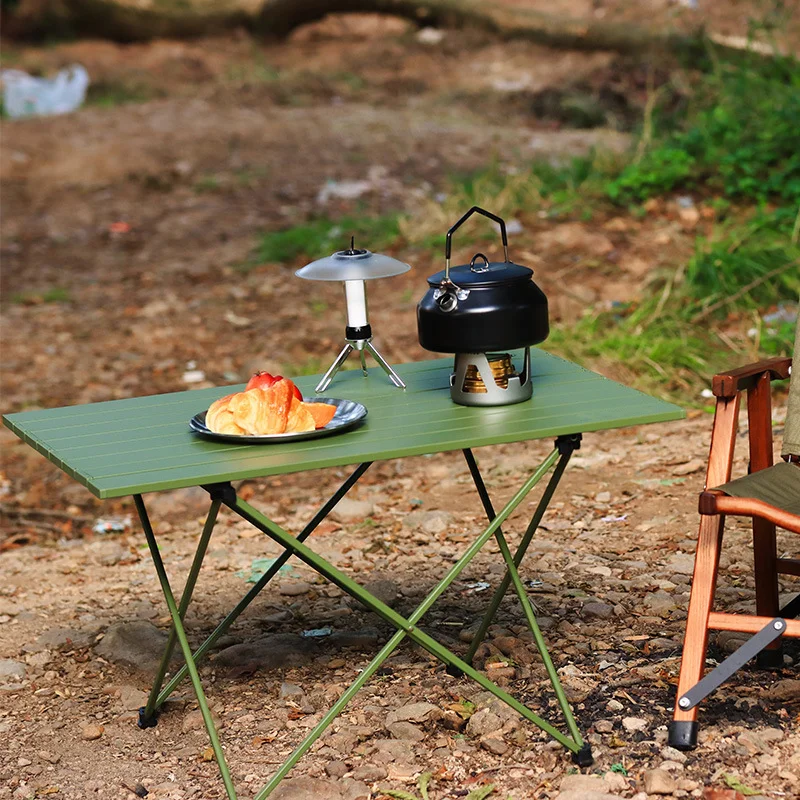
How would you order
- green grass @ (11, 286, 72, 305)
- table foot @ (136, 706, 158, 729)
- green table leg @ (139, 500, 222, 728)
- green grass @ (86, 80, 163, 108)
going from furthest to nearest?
green grass @ (86, 80, 163, 108)
green grass @ (11, 286, 72, 305)
table foot @ (136, 706, 158, 729)
green table leg @ (139, 500, 222, 728)

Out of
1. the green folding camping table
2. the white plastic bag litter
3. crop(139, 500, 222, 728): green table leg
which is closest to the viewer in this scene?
the green folding camping table

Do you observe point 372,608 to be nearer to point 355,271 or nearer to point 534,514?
point 534,514

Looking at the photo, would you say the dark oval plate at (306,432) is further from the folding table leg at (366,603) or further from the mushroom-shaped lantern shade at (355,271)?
the mushroom-shaped lantern shade at (355,271)

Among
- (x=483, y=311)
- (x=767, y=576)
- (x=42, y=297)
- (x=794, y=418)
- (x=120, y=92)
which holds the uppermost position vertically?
(x=483, y=311)

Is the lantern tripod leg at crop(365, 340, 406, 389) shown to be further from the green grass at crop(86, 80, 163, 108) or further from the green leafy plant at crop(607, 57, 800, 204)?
the green grass at crop(86, 80, 163, 108)

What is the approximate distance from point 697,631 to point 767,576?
17.0 inches

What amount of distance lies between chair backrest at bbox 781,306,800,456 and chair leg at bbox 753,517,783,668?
8.9 inches

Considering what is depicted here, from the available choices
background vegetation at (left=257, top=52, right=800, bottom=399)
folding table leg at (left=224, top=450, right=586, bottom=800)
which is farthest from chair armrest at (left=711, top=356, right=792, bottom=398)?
background vegetation at (left=257, top=52, right=800, bottom=399)

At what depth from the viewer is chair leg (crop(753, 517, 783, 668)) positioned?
3291mm

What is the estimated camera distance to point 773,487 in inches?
123

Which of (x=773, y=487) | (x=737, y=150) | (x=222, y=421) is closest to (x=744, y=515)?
(x=773, y=487)

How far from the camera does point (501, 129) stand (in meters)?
10.7

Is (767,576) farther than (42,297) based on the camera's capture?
No

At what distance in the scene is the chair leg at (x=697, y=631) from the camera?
2945mm
